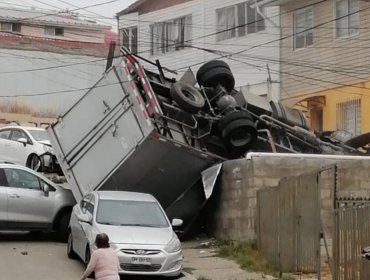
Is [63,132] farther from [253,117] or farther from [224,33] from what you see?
[224,33]

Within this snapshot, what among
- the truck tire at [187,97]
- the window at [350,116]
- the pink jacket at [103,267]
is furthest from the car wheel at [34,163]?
the pink jacket at [103,267]

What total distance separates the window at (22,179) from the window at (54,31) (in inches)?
1672

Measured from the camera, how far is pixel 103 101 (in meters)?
18.5

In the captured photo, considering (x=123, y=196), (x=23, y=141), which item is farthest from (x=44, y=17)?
(x=123, y=196)

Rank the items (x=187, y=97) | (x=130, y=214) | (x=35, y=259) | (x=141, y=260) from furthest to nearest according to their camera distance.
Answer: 1. (x=187, y=97)
2. (x=35, y=259)
3. (x=130, y=214)
4. (x=141, y=260)

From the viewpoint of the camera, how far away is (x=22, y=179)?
17406 mm

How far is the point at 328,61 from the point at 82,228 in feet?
50.1

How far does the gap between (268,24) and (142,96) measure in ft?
43.5

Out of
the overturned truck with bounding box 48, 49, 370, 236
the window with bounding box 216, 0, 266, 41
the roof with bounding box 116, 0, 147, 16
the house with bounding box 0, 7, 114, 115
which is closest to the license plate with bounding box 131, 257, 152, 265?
the overturned truck with bounding box 48, 49, 370, 236

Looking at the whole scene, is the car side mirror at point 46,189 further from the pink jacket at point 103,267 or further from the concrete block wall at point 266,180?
the pink jacket at point 103,267

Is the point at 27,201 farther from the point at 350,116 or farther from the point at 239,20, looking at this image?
the point at 239,20

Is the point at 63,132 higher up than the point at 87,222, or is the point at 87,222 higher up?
the point at 63,132

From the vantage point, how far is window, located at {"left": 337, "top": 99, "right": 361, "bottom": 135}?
26.8 m

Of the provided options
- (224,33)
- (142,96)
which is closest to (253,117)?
(142,96)
